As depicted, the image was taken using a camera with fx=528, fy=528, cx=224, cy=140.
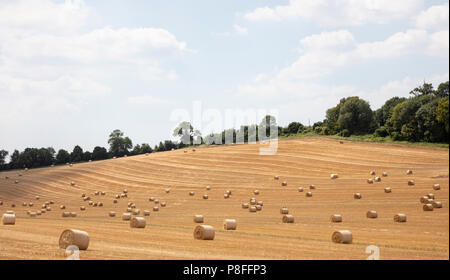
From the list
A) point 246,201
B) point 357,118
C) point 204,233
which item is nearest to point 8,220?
point 204,233

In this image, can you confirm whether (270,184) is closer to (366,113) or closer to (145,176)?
(366,113)

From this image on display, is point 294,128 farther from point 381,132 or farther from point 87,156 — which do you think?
point 87,156

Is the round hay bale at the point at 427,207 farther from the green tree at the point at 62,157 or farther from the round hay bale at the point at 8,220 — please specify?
the green tree at the point at 62,157

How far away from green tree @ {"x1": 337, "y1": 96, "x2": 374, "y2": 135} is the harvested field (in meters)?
2.07

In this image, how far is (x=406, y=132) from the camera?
3362cm

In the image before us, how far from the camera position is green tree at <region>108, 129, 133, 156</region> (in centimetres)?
9931

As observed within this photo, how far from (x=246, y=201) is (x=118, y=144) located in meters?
64.7

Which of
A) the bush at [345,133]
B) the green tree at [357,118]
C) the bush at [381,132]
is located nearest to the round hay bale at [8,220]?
the bush at [381,132]

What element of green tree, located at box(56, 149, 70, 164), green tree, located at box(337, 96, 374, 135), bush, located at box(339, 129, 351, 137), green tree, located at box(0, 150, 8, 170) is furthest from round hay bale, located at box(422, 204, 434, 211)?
green tree, located at box(0, 150, 8, 170)

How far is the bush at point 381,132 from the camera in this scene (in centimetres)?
4589

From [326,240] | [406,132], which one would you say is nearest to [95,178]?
[406,132]

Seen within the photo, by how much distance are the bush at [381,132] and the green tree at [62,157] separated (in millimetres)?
59848

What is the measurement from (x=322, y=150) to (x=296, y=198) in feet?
59.4
